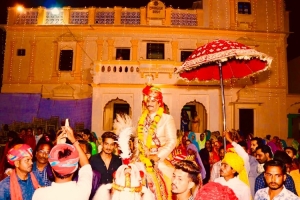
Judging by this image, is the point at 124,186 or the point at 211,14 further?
the point at 211,14

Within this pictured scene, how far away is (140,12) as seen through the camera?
2105 cm

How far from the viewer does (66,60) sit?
2109cm

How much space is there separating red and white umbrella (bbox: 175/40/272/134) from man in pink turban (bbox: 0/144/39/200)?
3.37 m

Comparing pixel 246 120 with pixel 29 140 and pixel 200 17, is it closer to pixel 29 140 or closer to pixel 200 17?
pixel 200 17

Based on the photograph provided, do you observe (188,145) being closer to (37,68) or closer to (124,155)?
(124,155)

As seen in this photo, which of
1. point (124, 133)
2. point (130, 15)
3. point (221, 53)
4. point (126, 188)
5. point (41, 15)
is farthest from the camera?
point (41, 15)

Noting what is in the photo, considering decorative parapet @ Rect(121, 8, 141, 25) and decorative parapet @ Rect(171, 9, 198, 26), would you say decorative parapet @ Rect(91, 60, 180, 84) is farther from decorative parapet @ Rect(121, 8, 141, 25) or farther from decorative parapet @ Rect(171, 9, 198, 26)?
decorative parapet @ Rect(171, 9, 198, 26)

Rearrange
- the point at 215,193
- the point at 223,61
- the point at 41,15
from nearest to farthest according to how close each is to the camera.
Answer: the point at 215,193
the point at 223,61
the point at 41,15

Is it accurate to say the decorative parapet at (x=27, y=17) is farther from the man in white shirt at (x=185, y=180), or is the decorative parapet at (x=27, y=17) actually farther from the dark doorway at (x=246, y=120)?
the man in white shirt at (x=185, y=180)

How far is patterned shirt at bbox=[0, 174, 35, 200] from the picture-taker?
11.6 feet

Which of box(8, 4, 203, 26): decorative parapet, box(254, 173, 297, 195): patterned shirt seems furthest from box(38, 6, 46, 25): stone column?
box(254, 173, 297, 195): patterned shirt

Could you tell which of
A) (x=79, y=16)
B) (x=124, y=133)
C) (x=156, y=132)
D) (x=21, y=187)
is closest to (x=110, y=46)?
(x=79, y=16)

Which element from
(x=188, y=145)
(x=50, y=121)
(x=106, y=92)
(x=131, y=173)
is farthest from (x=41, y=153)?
(x=50, y=121)

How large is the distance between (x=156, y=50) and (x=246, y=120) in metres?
7.46
